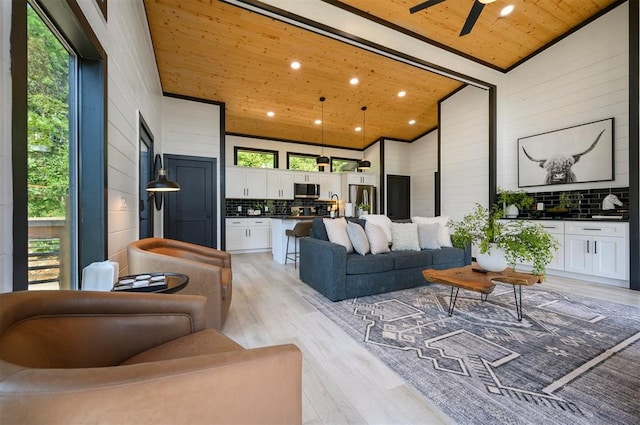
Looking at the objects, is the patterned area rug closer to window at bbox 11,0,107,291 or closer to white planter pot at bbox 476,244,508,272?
white planter pot at bbox 476,244,508,272

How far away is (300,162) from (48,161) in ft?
21.4

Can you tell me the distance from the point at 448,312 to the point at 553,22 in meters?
4.71

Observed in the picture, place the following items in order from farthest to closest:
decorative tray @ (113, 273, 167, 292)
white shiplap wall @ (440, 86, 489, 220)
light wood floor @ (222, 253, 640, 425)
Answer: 1. white shiplap wall @ (440, 86, 489, 220)
2. decorative tray @ (113, 273, 167, 292)
3. light wood floor @ (222, 253, 640, 425)

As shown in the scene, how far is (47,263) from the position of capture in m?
1.44

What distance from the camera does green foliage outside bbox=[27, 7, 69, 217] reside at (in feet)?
4.12

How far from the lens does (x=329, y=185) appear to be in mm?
7562

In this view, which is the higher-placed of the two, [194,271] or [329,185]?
[329,185]

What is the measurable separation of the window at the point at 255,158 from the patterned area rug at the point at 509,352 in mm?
5042

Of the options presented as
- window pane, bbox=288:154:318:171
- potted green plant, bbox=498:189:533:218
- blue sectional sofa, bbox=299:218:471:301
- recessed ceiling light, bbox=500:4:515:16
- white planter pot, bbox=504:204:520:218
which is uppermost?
recessed ceiling light, bbox=500:4:515:16

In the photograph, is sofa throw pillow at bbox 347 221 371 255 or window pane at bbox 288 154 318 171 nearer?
sofa throw pillow at bbox 347 221 371 255

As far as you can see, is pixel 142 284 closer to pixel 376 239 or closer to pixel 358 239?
pixel 358 239

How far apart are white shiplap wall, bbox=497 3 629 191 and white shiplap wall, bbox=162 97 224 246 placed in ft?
18.6

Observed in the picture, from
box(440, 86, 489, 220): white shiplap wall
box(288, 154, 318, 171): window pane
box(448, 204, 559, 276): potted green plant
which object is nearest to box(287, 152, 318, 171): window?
box(288, 154, 318, 171): window pane

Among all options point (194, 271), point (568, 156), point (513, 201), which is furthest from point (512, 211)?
point (194, 271)
